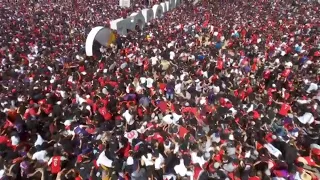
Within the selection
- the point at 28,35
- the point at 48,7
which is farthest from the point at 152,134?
the point at 48,7

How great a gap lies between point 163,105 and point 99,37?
7388 millimetres

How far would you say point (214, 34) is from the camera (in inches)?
632

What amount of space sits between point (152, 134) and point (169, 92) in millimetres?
2697

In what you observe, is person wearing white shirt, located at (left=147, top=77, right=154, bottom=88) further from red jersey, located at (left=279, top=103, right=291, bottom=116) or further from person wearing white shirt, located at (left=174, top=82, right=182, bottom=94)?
red jersey, located at (left=279, top=103, right=291, bottom=116)

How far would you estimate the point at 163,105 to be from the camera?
8.36 m

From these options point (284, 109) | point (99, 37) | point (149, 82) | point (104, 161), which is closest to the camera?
point (104, 161)

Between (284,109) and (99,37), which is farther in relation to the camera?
(99,37)

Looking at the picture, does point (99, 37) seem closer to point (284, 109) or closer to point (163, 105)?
point (163, 105)

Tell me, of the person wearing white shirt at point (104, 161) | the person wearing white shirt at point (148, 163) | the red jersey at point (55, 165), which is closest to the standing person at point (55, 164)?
the red jersey at point (55, 165)

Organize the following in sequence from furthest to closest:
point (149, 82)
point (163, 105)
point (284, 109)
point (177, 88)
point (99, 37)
A: point (99, 37) < point (149, 82) < point (177, 88) < point (163, 105) < point (284, 109)

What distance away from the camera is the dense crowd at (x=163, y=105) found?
6.09m

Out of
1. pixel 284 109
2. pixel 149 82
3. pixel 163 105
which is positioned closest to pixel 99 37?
pixel 149 82

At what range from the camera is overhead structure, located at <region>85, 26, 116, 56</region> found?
1375cm

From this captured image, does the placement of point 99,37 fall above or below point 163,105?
below
